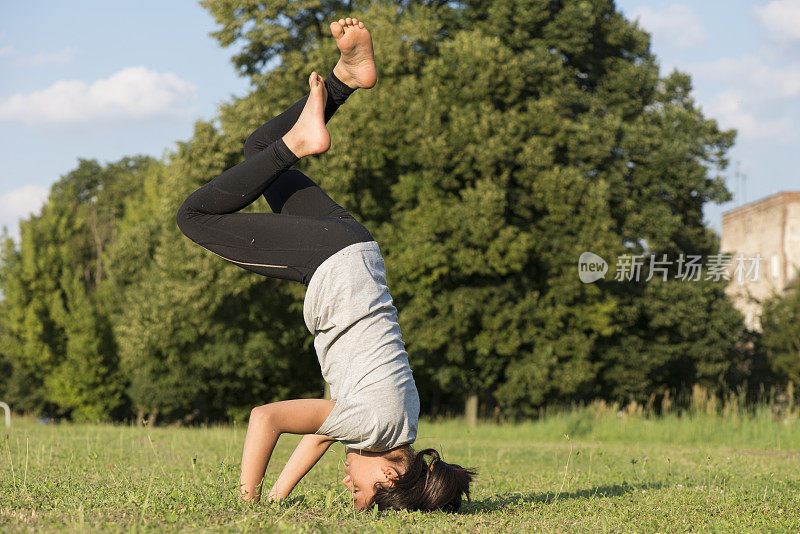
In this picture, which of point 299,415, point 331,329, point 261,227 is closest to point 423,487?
point 299,415

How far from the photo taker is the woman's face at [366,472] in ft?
13.1

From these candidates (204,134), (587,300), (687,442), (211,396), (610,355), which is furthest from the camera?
(211,396)

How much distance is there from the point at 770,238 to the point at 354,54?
159 ft

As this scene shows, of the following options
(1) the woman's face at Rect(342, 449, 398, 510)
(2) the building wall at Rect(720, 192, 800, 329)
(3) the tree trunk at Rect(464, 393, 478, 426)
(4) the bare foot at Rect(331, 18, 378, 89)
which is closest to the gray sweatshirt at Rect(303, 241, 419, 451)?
(1) the woman's face at Rect(342, 449, 398, 510)

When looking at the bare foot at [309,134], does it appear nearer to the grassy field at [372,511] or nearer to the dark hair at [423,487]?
the dark hair at [423,487]

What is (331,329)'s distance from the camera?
3.87 meters

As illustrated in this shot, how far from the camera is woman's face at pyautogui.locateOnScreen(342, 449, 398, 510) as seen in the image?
157 inches

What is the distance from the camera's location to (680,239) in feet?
91.2

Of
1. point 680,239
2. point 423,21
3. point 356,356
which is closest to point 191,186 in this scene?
point 423,21

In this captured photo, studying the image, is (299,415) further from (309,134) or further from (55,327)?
(55,327)

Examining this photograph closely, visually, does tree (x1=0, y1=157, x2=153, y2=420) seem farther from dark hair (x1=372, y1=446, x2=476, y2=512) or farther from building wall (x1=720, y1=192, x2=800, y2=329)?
building wall (x1=720, y1=192, x2=800, y2=329)

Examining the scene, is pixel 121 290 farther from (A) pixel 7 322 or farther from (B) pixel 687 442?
(B) pixel 687 442

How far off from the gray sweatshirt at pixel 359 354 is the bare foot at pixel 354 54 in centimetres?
105

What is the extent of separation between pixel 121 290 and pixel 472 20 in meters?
21.1
